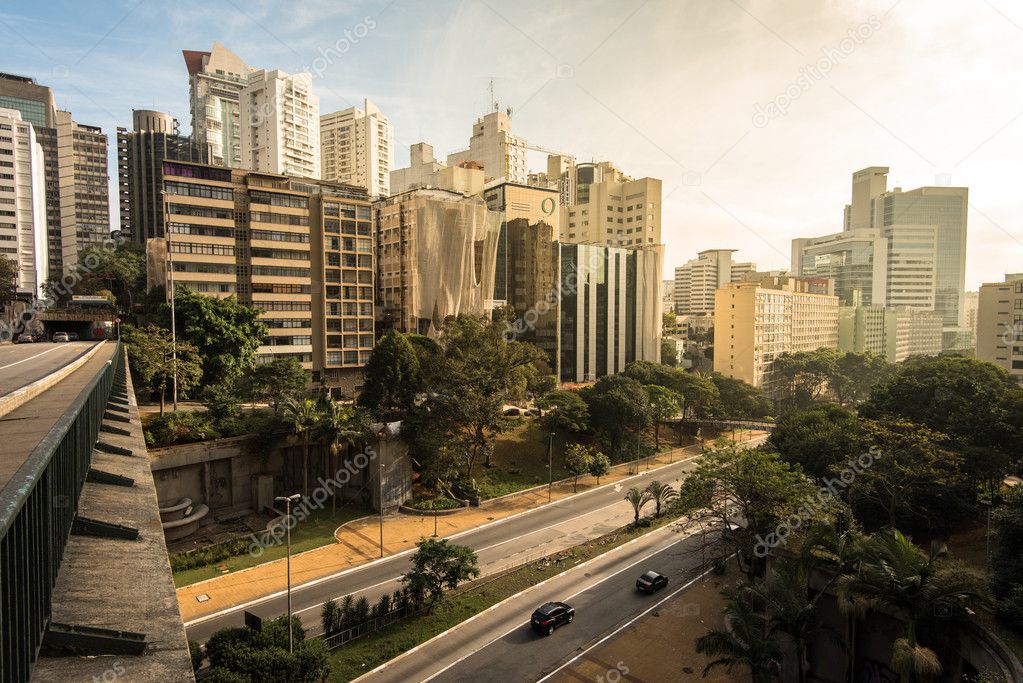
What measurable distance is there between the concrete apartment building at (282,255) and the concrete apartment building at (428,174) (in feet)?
95.3

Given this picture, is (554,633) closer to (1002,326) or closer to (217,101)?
(1002,326)

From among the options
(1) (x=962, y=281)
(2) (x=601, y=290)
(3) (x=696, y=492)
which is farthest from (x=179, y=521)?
(1) (x=962, y=281)

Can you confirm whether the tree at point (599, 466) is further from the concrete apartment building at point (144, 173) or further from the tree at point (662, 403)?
the concrete apartment building at point (144, 173)

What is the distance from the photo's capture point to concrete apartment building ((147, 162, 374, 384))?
5103cm

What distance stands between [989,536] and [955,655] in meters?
7.66

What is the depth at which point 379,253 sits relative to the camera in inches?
2810

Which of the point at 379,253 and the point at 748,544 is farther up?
the point at 379,253

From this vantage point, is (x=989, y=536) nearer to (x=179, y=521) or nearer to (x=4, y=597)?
(x=4, y=597)

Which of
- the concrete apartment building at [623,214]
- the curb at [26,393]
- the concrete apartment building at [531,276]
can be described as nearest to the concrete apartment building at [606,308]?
the concrete apartment building at [531,276]

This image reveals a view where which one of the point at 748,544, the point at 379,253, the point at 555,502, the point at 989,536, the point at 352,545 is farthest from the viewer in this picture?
the point at 379,253

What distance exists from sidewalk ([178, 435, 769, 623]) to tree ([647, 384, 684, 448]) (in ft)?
32.5

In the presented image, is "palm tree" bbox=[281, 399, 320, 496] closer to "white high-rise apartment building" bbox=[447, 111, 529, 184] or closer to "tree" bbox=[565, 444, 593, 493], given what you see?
"tree" bbox=[565, 444, 593, 493]

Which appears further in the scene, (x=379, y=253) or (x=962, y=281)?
(x=962, y=281)

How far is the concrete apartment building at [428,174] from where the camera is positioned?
8781cm
